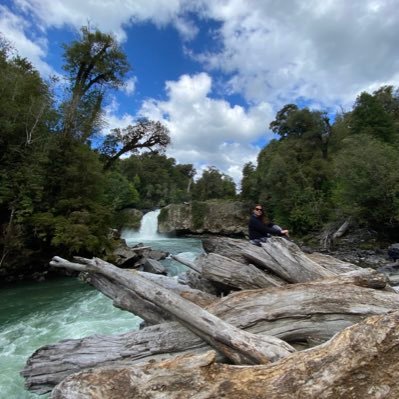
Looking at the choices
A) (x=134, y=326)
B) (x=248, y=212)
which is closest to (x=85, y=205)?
(x=134, y=326)

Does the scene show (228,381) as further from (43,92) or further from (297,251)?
(43,92)

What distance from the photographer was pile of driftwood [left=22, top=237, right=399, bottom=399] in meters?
2.55

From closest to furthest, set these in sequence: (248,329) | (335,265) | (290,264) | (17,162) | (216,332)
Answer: (216,332), (248,329), (290,264), (335,265), (17,162)

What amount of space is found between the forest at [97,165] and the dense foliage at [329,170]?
91 millimetres

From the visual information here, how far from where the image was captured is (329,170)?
105 ft

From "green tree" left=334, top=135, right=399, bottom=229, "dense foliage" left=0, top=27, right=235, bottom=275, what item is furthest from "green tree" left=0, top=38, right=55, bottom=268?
"green tree" left=334, top=135, right=399, bottom=229

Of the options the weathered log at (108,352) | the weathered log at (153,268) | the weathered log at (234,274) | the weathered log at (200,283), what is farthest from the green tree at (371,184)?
the weathered log at (108,352)

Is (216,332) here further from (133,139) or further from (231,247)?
(133,139)

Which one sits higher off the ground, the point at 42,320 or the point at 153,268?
the point at 153,268

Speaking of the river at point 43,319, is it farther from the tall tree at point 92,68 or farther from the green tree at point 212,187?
the green tree at point 212,187

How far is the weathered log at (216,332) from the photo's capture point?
3227 mm

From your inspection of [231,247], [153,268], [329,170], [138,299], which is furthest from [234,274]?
[329,170]

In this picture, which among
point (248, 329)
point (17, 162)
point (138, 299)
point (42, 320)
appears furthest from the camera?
point (17, 162)

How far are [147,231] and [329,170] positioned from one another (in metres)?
20.8
